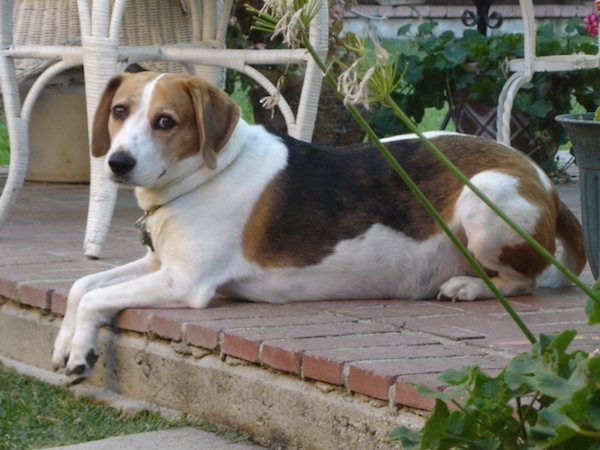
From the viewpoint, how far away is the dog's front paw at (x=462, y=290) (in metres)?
3.92

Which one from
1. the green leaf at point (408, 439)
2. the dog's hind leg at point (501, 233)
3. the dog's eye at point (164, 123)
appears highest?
the dog's eye at point (164, 123)

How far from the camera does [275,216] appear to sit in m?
3.86

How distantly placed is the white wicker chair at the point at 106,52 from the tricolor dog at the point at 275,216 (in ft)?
1.11

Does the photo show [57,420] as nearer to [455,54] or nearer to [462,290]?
[462,290]

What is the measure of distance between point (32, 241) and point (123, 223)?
63 centimetres

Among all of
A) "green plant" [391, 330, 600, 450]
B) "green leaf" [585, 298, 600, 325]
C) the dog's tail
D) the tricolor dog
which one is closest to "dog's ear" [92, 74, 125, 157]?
the tricolor dog

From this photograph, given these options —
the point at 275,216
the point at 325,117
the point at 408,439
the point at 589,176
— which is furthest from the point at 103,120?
the point at 325,117

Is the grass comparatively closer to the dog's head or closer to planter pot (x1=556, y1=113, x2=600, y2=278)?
the dog's head

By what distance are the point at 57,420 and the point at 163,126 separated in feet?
3.15

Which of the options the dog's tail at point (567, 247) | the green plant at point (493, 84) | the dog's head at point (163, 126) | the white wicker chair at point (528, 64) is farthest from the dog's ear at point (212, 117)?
the green plant at point (493, 84)

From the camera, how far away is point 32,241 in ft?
16.6

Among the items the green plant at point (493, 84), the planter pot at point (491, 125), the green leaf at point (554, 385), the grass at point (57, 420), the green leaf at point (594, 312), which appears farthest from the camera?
the planter pot at point (491, 125)

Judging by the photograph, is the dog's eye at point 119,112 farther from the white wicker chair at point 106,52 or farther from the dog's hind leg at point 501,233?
the dog's hind leg at point 501,233

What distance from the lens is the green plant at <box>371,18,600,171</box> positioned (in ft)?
22.0
